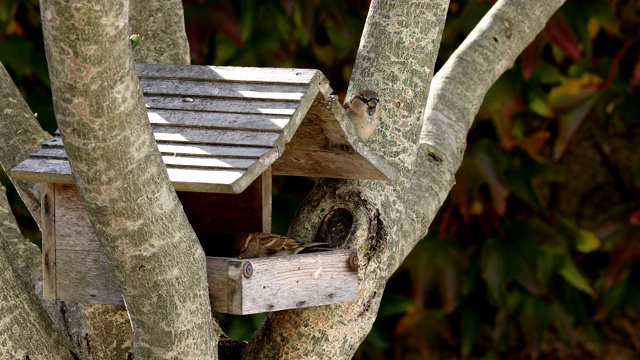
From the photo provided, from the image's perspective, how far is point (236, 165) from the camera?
133cm

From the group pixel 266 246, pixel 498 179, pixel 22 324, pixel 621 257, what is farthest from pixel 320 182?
pixel 621 257

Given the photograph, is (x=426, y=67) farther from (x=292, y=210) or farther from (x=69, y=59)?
(x=292, y=210)

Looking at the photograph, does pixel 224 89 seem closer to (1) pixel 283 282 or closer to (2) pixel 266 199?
(2) pixel 266 199

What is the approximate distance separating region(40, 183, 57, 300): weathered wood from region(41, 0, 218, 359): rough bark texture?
0.33 meters

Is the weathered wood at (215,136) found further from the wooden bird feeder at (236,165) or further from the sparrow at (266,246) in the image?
the sparrow at (266,246)

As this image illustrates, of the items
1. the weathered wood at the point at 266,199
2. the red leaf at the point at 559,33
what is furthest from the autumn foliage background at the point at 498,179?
the weathered wood at the point at 266,199

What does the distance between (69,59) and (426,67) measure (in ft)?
2.68

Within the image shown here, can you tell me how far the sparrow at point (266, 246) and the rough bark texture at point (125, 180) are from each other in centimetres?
22

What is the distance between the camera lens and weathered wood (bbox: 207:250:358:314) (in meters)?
1.40

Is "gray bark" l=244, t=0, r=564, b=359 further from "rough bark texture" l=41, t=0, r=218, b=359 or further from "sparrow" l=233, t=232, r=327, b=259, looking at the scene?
"rough bark texture" l=41, t=0, r=218, b=359

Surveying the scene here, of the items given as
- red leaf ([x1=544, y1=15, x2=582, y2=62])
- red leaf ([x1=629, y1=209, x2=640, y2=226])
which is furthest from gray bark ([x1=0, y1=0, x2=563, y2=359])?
red leaf ([x1=629, y1=209, x2=640, y2=226])

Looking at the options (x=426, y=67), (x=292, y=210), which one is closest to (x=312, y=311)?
(x=426, y=67)

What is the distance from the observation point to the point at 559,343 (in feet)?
11.9

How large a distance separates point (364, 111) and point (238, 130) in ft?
0.85
